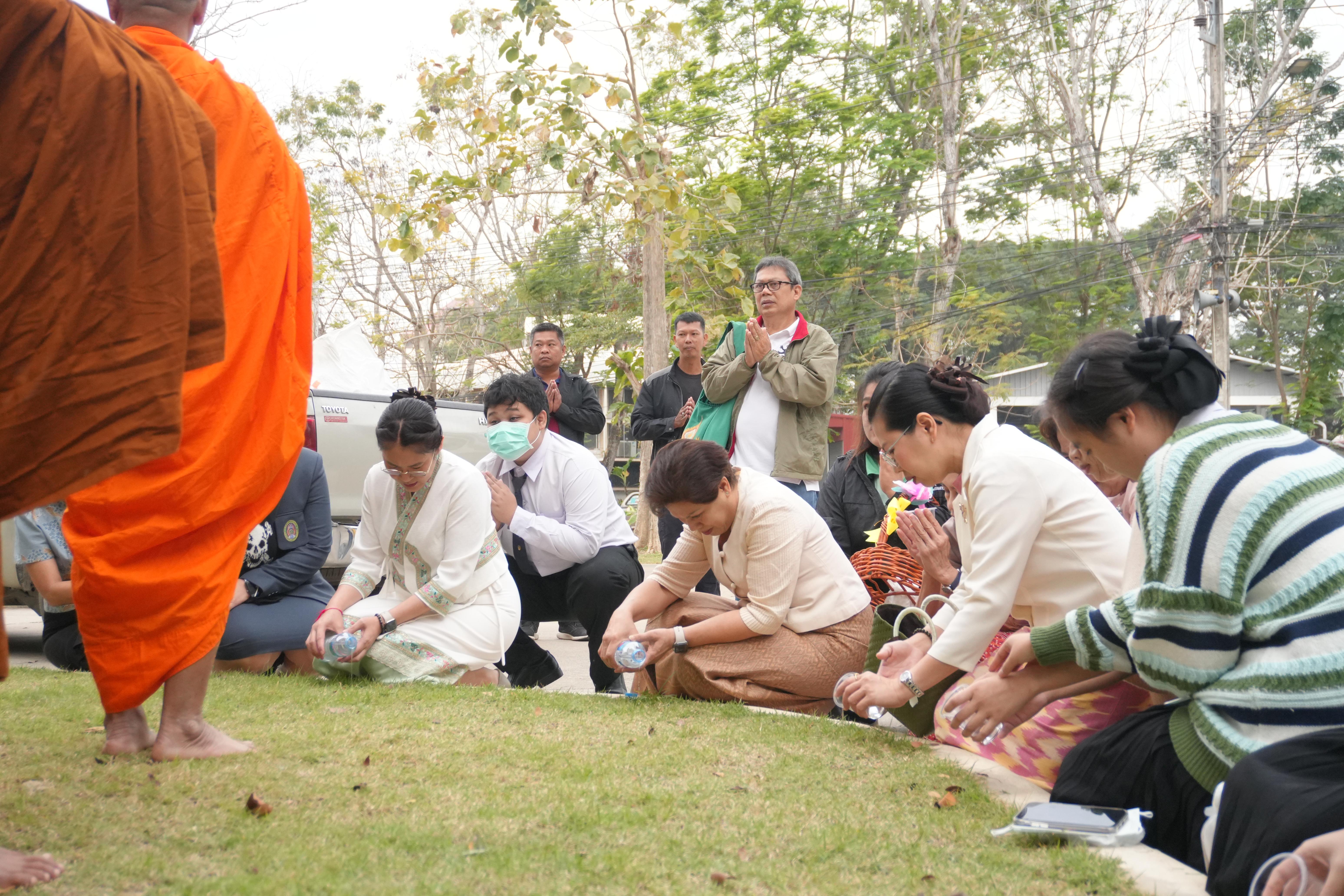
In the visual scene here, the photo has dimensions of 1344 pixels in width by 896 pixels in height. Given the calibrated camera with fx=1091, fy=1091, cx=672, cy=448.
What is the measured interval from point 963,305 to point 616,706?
640 inches

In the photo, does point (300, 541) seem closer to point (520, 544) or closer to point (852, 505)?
point (520, 544)

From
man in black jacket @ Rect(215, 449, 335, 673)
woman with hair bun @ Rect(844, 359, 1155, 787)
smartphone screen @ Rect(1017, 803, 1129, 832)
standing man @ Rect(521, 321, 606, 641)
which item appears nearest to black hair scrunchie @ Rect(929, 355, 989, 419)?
woman with hair bun @ Rect(844, 359, 1155, 787)

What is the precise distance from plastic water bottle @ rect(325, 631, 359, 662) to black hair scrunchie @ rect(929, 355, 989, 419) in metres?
2.55

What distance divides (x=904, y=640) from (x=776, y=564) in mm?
672

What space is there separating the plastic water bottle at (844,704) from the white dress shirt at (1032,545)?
12.6 inches

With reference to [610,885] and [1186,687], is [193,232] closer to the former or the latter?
[610,885]

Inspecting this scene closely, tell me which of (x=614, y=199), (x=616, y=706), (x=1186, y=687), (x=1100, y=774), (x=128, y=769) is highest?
(x=614, y=199)

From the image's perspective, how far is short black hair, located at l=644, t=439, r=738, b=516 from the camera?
394cm

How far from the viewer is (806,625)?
409cm

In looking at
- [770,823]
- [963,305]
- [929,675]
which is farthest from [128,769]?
[963,305]

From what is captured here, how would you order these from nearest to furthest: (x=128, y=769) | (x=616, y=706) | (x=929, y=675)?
(x=128, y=769) < (x=929, y=675) < (x=616, y=706)

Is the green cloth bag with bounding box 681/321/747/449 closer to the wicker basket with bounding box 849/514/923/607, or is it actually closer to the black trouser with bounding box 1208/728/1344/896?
the wicker basket with bounding box 849/514/923/607

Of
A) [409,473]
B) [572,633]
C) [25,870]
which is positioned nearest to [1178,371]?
[25,870]

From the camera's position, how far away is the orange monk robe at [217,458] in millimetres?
2643
